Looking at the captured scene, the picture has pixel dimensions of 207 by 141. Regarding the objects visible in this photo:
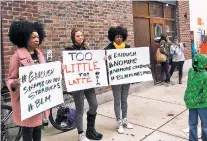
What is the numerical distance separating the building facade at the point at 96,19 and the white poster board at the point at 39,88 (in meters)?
1.22

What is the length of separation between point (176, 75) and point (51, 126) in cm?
625

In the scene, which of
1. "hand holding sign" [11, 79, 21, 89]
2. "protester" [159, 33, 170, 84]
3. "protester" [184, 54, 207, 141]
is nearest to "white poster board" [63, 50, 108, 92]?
"hand holding sign" [11, 79, 21, 89]

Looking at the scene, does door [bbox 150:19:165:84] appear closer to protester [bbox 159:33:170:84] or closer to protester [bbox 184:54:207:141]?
protester [bbox 159:33:170:84]

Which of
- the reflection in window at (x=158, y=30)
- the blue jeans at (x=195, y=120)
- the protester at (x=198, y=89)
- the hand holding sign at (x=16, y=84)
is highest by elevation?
the reflection in window at (x=158, y=30)

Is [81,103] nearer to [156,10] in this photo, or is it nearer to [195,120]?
[195,120]

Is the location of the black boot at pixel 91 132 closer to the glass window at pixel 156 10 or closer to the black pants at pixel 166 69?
the black pants at pixel 166 69

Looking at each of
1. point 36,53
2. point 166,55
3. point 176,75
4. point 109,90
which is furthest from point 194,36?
point 36,53

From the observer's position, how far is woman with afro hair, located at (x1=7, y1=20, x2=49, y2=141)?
295 centimetres

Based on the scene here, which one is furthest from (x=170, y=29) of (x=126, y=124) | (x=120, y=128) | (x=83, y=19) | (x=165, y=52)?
(x=120, y=128)

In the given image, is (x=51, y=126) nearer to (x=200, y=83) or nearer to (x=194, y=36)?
(x=200, y=83)

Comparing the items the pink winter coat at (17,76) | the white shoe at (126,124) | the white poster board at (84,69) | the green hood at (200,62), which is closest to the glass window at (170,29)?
the white shoe at (126,124)

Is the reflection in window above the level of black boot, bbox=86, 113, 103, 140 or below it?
above

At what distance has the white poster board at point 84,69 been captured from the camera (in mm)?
3949

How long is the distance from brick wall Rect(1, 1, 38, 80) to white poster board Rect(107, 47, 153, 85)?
1598mm
